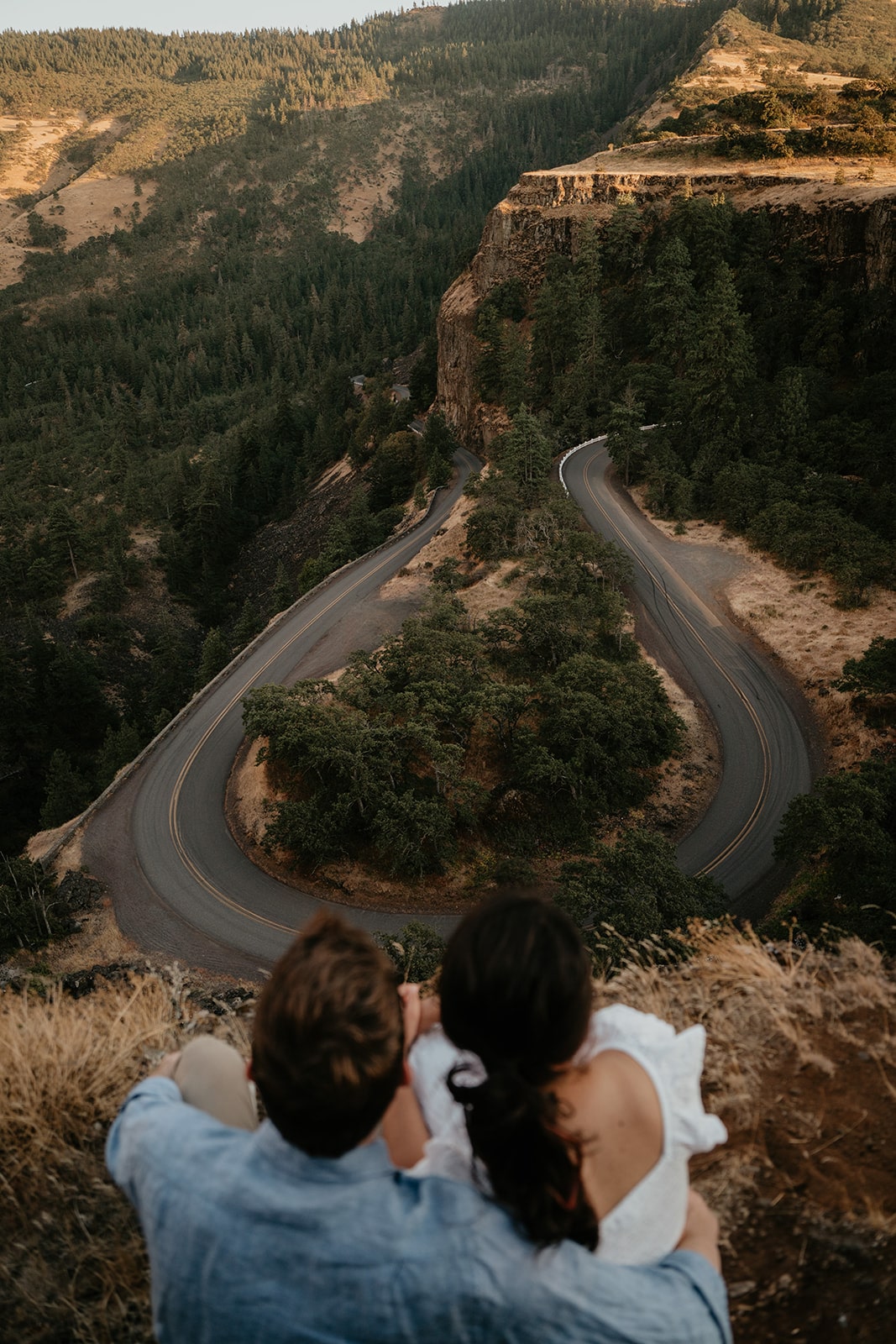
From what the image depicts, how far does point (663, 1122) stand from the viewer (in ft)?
7.89

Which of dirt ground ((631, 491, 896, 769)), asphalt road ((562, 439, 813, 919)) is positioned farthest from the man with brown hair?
dirt ground ((631, 491, 896, 769))

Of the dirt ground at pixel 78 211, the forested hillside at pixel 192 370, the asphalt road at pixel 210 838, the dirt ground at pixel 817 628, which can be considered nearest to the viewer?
the asphalt road at pixel 210 838

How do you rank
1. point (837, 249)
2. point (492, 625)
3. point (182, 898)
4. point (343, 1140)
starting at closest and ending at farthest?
point (343, 1140) < point (182, 898) < point (492, 625) < point (837, 249)

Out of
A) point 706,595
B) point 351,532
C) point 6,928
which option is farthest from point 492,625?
point 351,532

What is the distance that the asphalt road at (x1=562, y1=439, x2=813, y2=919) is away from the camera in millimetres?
19828

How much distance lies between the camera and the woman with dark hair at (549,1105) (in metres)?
1.96

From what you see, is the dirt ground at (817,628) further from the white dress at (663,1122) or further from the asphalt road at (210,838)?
the white dress at (663,1122)

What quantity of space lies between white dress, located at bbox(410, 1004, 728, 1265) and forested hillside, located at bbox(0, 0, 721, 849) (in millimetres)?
41511

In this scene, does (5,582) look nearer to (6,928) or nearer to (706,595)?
(6,928)

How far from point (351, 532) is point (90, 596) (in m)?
28.2

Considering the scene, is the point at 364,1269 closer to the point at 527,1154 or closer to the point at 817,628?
the point at 527,1154

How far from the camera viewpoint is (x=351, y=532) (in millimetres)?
47719

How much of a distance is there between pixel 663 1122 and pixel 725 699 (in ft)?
79.3

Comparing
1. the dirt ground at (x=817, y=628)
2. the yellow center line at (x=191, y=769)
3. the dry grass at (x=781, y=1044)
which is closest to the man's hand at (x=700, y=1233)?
the dry grass at (x=781, y=1044)
